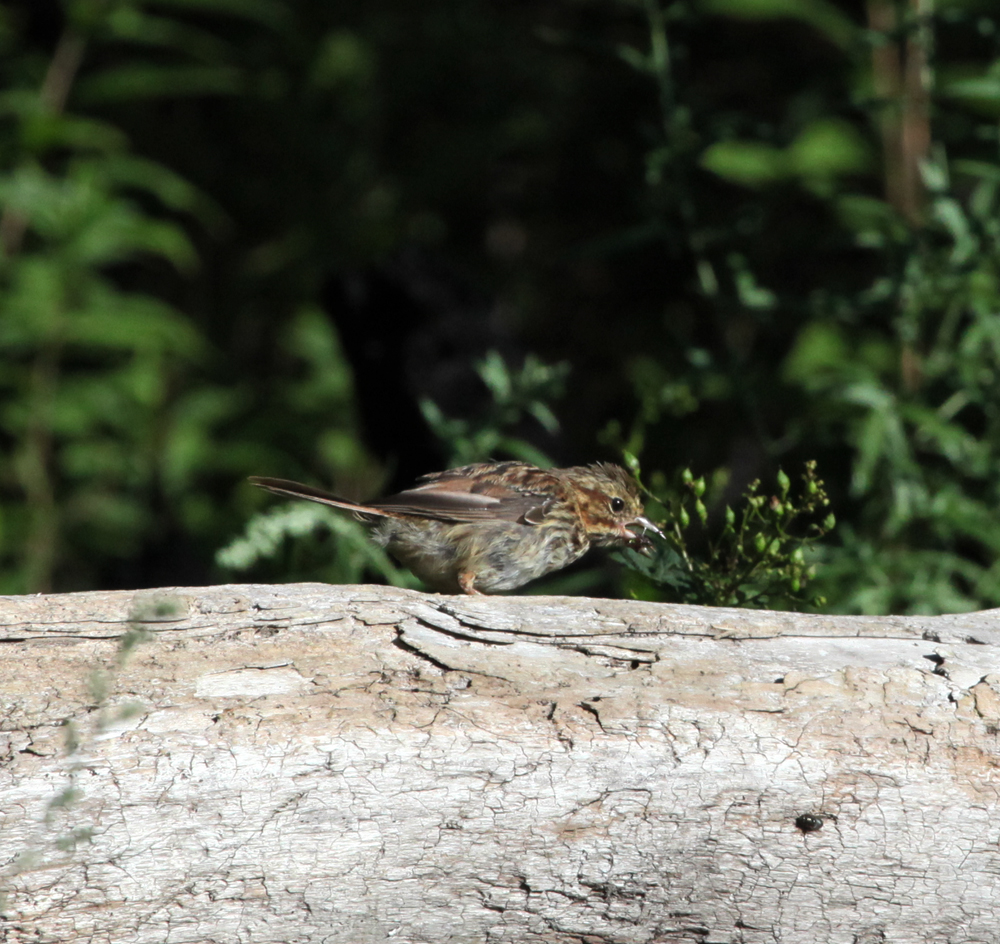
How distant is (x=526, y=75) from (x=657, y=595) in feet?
20.9

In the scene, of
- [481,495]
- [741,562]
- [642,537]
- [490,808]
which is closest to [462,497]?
[481,495]

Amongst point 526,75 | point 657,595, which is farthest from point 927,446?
point 526,75

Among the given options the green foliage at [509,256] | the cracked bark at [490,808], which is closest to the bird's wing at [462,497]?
the green foliage at [509,256]

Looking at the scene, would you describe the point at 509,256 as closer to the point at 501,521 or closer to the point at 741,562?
the point at 501,521

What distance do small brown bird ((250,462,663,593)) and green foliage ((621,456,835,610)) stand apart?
1.31ft

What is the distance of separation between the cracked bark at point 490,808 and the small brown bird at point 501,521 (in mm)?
1582

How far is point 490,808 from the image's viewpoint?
2.75 m

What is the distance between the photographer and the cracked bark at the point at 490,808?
2.66 m

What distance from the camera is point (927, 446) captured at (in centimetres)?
532

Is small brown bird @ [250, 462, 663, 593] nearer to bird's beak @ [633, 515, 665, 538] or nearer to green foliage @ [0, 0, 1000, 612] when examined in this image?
bird's beak @ [633, 515, 665, 538]

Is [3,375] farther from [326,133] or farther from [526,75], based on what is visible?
[526,75]

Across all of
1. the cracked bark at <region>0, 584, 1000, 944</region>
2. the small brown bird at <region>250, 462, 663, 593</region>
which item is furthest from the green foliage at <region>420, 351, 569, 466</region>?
the cracked bark at <region>0, 584, 1000, 944</region>

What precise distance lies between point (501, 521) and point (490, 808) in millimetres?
1943

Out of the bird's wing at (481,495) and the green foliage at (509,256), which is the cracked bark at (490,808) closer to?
the green foliage at (509,256)
